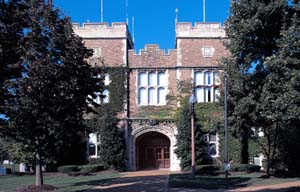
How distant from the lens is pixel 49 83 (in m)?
19.7

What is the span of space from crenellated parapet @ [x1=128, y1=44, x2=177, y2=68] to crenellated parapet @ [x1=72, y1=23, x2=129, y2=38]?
1.71 m

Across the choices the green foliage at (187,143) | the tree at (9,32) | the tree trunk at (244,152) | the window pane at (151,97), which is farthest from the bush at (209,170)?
the tree at (9,32)

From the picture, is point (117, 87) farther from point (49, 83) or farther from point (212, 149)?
point (49, 83)

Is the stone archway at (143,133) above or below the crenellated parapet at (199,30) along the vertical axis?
below

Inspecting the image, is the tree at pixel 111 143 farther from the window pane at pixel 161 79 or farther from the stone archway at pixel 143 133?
the window pane at pixel 161 79

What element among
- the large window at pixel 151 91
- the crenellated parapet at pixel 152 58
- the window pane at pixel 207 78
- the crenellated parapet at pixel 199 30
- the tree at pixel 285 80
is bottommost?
the tree at pixel 285 80

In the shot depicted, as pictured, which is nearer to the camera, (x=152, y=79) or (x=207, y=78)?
(x=207, y=78)

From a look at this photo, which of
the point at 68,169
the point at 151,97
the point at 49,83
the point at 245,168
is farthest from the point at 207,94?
the point at 49,83

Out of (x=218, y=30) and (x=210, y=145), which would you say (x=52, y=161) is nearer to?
(x=210, y=145)

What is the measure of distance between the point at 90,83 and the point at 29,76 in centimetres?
302

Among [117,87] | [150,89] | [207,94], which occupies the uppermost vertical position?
[117,87]

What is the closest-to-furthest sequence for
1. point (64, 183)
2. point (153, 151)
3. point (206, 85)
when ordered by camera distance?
1. point (64, 183)
2. point (206, 85)
3. point (153, 151)

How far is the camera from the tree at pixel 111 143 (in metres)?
34.2

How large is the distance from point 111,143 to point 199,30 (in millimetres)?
11278
